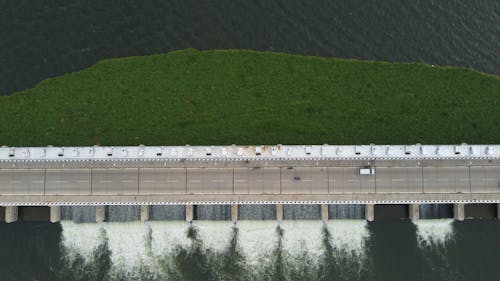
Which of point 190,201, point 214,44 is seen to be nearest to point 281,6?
point 214,44

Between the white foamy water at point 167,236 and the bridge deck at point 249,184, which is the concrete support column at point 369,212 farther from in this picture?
the white foamy water at point 167,236

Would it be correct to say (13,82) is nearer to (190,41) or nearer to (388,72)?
(190,41)

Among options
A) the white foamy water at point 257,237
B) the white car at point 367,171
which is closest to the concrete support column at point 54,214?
the white foamy water at point 257,237

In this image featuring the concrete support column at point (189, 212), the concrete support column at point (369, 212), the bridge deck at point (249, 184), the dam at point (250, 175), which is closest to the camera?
the dam at point (250, 175)

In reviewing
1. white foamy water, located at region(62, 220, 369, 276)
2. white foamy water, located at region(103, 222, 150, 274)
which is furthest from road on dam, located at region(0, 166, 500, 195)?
white foamy water, located at region(103, 222, 150, 274)

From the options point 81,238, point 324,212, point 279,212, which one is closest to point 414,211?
point 324,212

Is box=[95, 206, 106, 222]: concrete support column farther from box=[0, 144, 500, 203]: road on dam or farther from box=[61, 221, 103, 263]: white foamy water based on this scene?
box=[0, 144, 500, 203]: road on dam

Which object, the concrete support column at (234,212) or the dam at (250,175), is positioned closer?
the dam at (250,175)
